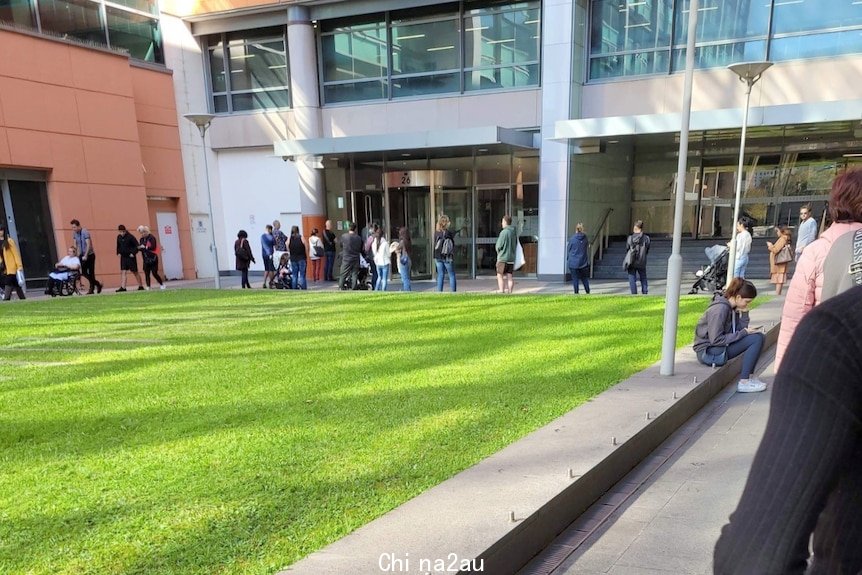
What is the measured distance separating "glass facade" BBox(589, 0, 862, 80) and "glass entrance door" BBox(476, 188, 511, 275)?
4414mm

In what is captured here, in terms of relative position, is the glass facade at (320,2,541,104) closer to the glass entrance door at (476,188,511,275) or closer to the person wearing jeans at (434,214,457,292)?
the glass entrance door at (476,188,511,275)

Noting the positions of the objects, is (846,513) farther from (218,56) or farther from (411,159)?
(218,56)

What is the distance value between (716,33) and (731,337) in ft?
40.4

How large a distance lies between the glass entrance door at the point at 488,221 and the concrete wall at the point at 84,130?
11.1 m

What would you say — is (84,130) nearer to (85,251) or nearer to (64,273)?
(85,251)

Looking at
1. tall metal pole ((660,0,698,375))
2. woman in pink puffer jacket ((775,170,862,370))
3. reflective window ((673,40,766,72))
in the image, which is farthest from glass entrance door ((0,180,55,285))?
reflective window ((673,40,766,72))

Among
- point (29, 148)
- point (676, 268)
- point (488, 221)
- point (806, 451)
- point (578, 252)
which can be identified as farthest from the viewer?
point (488, 221)

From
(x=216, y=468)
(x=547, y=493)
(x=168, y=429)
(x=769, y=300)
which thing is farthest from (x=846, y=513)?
(x=769, y=300)

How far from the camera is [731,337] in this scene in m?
5.49

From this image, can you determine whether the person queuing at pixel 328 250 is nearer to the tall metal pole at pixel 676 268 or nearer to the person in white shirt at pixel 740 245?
the person in white shirt at pixel 740 245

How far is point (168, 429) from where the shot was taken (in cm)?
411

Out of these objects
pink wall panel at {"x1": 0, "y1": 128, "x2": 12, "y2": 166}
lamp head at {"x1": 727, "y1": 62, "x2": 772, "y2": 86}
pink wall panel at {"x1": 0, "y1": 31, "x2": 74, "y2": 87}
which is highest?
pink wall panel at {"x1": 0, "y1": 31, "x2": 74, "y2": 87}

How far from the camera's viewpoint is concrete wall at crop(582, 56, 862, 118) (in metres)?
13.0

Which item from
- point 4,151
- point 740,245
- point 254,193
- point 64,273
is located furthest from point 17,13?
point 740,245
